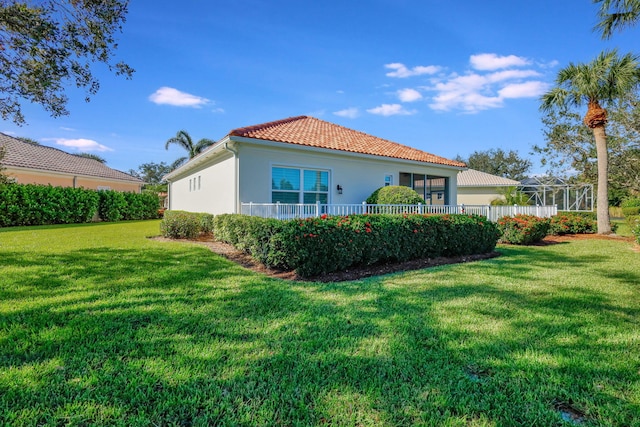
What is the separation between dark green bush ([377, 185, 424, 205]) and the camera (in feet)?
36.4

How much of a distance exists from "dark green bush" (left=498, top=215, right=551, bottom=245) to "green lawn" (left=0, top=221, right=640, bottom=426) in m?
5.85

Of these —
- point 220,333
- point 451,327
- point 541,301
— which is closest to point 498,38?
point 541,301

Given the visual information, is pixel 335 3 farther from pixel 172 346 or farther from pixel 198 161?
pixel 172 346

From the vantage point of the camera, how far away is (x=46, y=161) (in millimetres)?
20641

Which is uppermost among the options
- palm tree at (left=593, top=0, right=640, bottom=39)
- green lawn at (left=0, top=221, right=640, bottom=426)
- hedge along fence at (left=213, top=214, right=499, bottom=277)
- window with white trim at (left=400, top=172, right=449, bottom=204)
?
palm tree at (left=593, top=0, right=640, bottom=39)

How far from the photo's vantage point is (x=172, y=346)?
2945mm

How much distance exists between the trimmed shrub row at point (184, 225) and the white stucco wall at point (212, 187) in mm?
602

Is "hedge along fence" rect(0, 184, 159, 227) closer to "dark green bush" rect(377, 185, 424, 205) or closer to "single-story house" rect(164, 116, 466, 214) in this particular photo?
"single-story house" rect(164, 116, 466, 214)

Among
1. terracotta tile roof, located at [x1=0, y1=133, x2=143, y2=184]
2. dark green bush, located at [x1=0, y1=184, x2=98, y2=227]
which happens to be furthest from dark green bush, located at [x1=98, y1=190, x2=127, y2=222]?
terracotta tile roof, located at [x1=0, y1=133, x2=143, y2=184]

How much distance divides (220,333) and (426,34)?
12.6 meters

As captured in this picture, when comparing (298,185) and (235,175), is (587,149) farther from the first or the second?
(235,175)

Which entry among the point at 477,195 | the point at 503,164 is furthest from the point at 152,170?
the point at 503,164

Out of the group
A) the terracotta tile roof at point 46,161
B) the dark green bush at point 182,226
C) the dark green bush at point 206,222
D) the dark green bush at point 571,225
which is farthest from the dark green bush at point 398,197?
the terracotta tile roof at point 46,161

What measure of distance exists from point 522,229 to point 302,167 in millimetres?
8256
